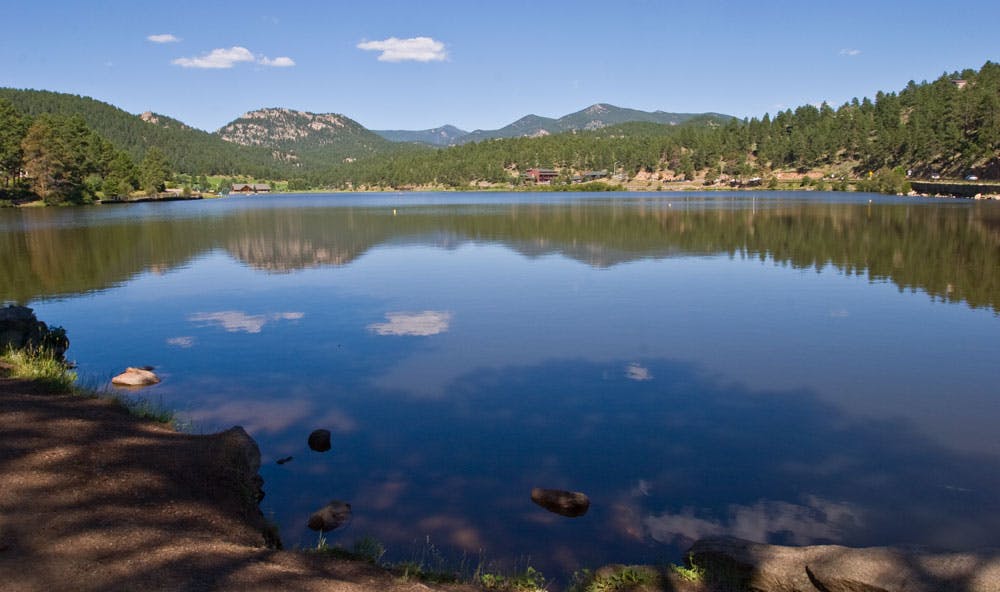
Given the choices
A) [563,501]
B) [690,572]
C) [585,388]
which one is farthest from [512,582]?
[585,388]

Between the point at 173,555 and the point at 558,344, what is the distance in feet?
48.3

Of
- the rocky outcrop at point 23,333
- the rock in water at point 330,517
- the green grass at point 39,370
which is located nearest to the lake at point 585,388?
the rock in water at point 330,517

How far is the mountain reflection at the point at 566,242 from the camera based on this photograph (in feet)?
112

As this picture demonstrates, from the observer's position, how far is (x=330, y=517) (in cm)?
1044

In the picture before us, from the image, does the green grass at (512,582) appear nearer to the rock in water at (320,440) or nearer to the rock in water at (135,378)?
the rock in water at (320,440)

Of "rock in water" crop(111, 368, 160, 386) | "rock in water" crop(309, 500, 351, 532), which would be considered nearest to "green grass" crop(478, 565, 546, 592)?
"rock in water" crop(309, 500, 351, 532)

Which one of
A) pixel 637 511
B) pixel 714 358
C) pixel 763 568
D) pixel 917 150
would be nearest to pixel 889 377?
pixel 714 358

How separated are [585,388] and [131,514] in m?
10.8

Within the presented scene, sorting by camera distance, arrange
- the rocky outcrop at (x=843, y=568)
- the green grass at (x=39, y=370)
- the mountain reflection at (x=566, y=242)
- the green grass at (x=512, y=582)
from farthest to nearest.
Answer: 1. the mountain reflection at (x=566, y=242)
2. the green grass at (x=39, y=370)
3. the green grass at (x=512, y=582)
4. the rocky outcrop at (x=843, y=568)

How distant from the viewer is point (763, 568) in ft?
26.9

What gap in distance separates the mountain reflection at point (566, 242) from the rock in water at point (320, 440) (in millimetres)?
22745

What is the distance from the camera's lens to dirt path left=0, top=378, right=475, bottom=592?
21.3ft

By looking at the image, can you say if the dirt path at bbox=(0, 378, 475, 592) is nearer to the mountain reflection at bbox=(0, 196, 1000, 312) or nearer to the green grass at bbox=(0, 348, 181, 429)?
the green grass at bbox=(0, 348, 181, 429)

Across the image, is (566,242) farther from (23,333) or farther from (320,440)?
(320,440)
